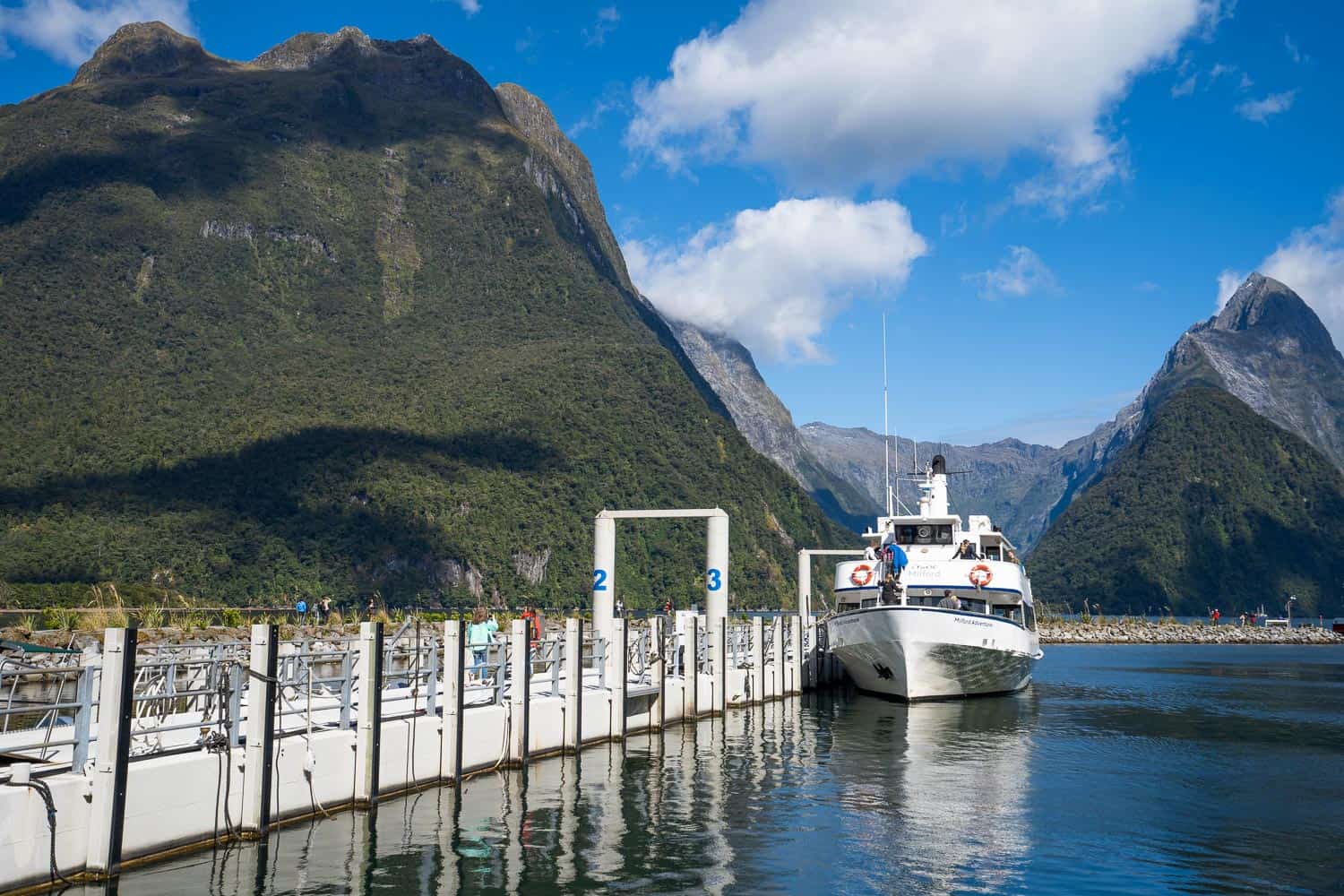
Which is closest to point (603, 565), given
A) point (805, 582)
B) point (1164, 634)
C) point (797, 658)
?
point (797, 658)

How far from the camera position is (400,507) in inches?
6112

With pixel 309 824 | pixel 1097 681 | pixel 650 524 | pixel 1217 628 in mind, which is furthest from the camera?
pixel 650 524

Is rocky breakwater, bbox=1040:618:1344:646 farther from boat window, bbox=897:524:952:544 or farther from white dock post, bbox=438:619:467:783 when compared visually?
white dock post, bbox=438:619:467:783

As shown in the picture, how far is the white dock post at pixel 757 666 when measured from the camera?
40.2 metres

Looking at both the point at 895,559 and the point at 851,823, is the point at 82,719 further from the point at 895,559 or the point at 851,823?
the point at 895,559

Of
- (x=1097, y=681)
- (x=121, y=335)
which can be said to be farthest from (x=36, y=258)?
(x=1097, y=681)

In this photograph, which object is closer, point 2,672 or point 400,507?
point 2,672

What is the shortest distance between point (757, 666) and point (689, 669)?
26.5 feet

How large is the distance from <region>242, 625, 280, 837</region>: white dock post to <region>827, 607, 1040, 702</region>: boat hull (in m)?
25.2

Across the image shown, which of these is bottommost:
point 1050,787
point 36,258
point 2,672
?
point 1050,787

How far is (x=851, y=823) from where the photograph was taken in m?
20.2

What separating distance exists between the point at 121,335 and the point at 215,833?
172m

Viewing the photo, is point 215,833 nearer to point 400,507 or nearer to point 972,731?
point 972,731

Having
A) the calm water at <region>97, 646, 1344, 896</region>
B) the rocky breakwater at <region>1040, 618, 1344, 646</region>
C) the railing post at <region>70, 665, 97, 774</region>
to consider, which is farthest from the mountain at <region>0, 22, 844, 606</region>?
the railing post at <region>70, 665, 97, 774</region>
